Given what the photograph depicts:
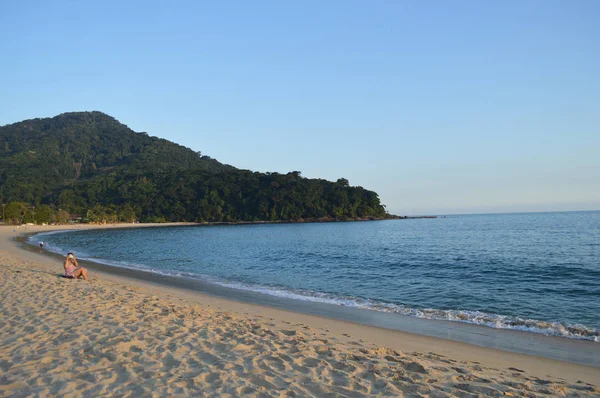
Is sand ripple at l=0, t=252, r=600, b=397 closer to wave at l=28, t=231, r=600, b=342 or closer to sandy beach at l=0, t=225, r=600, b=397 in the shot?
sandy beach at l=0, t=225, r=600, b=397

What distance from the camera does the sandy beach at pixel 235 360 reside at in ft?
17.6

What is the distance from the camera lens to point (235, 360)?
256 inches

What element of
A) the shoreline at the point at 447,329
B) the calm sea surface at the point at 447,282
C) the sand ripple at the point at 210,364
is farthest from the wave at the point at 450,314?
the sand ripple at the point at 210,364

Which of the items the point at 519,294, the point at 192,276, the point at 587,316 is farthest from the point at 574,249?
the point at 192,276

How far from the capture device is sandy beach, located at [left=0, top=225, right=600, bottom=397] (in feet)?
17.6

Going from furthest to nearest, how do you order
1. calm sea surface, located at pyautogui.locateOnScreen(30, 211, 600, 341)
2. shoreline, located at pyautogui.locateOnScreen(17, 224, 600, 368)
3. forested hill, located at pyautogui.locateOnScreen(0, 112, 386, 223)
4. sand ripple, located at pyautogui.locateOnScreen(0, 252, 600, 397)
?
1. forested hill, located at pyautogui.locateOnScreen(0, 112, 386, 223)
2. calm sea surface, located at pyautogui.locateOnScreen(30, 211, 600, 341)
3. shoreline, located at pyautogui.locateOnScreen(17, 224, 600, 368)
4. sand ripple, located at pyautogui.locateOnScreen(0, 252, 600, 397)

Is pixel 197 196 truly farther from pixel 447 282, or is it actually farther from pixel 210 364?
pixel 210 364

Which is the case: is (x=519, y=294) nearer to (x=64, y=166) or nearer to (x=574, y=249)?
(x=574, y=249)

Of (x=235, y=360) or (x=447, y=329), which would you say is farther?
Result: (x=447, y=329)

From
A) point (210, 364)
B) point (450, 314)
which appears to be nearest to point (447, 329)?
point (450, 314)

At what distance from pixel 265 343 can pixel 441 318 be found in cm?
639

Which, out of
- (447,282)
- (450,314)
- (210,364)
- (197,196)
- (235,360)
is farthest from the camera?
(197,196)

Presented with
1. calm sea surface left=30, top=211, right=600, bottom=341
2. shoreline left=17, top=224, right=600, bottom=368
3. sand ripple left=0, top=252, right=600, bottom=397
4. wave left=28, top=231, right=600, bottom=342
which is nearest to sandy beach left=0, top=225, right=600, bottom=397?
sand ripple left=0, top=252, right=600, bottom=397

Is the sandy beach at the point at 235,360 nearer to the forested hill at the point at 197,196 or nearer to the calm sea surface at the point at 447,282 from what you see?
the calm sea surface at the point at 447,282
